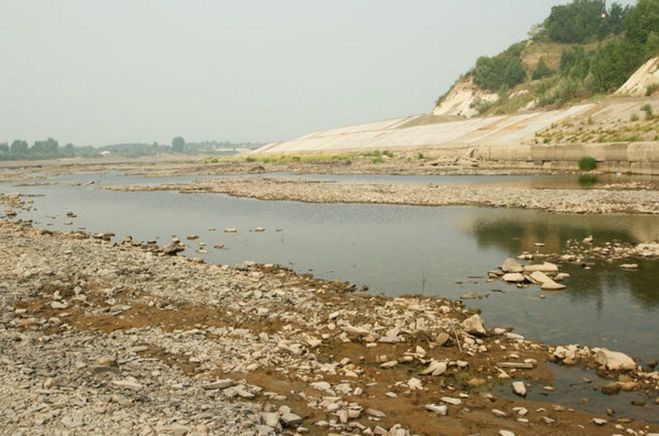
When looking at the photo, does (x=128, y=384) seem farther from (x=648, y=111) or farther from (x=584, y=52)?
(x=584, y=52)

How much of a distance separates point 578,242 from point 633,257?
2.54m

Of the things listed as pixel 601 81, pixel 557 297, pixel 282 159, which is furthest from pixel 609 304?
pixel 282 159

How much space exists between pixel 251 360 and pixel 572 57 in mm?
130322

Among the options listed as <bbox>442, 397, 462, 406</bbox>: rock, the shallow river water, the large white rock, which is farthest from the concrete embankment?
<bbox>442, 397, 462, 406</bbox>: rock

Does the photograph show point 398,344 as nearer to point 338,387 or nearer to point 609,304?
point 338,387

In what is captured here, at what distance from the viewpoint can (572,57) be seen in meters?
123

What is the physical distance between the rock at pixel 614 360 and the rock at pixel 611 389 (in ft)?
2.23

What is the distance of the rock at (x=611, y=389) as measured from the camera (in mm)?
8943

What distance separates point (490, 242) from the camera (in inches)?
845

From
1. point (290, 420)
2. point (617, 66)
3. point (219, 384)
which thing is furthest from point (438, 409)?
point (617, 66)

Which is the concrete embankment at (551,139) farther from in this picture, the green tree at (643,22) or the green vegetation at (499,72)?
the green vegetation at (499,72)

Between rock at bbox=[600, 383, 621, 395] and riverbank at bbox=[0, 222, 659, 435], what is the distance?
1.28 feet

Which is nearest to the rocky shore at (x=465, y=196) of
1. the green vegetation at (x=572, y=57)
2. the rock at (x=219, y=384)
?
the rock at (x=219, y=384)

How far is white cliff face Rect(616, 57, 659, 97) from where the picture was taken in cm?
6619
